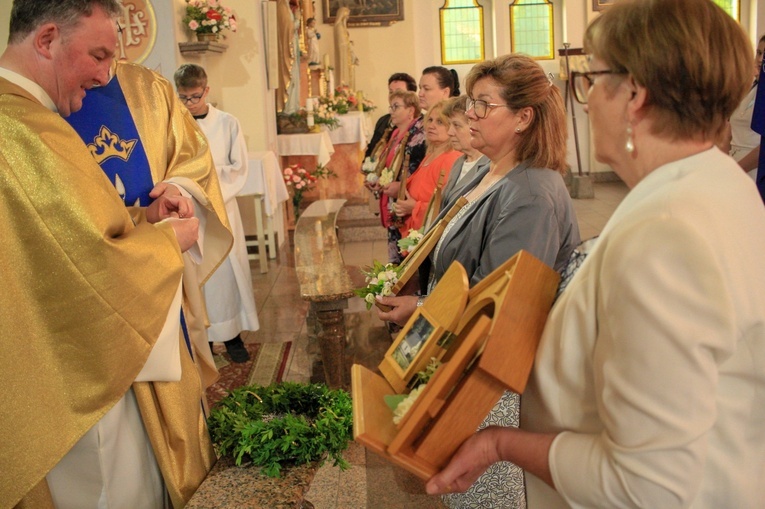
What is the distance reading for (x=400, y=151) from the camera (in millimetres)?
5066

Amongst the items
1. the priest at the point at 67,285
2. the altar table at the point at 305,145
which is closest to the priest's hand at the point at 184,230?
the priest at the point at 67,285

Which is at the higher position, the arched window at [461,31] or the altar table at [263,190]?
the arched window at [461,31]

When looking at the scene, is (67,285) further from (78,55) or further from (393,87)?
(393,87)

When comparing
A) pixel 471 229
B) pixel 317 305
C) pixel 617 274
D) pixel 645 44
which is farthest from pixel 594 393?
pixel 317 305

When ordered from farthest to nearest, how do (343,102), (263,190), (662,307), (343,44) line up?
(343,44) < (343,102) < (263,190) < (662,307)

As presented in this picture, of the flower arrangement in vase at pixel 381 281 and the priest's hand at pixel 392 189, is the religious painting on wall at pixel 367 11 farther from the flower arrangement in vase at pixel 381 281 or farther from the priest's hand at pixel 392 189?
the flower arrangement in vase at pixel 381 281

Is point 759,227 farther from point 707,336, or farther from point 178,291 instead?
point 178,291

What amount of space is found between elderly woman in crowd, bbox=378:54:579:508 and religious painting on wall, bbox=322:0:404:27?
12.1 m

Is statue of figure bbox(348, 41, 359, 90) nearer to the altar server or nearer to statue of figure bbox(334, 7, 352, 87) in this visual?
statue of figure bbox(334, 7, 352, 87)

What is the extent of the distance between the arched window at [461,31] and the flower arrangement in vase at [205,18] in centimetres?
897

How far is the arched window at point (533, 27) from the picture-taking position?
15516mm

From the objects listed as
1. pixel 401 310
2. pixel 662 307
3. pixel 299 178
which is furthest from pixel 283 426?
pixel 299 178

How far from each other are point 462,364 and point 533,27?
15481mm

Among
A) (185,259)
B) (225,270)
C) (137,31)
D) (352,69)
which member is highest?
(137,31)
